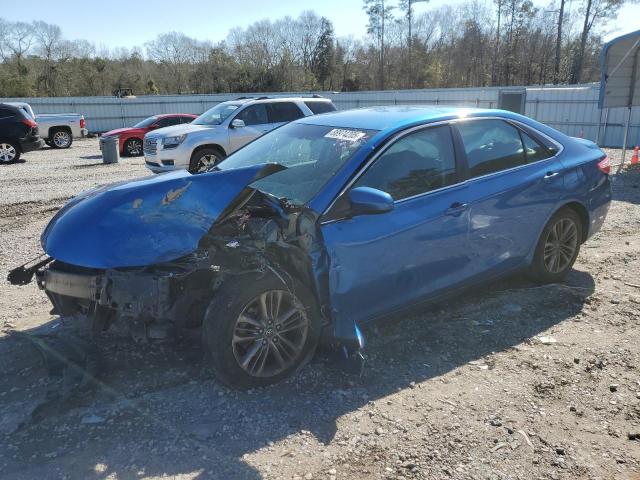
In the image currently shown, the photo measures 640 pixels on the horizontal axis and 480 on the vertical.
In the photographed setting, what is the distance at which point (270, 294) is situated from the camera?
3.29 meters

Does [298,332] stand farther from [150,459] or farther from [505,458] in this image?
[505,458]

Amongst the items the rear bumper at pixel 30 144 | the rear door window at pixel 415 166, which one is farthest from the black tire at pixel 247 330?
the rear bumper at pixel 30 144

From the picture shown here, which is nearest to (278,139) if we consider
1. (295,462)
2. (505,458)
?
(295,462)

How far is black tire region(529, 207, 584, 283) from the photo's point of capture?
15.4 feet

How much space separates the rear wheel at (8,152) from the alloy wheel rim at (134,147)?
137 inches

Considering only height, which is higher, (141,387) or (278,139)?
(278,139)

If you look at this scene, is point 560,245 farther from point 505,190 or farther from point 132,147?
point 132,147

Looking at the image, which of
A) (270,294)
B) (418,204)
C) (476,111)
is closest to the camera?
(270,294)

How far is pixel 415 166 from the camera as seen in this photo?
152 inches

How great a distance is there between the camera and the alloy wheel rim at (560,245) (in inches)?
188

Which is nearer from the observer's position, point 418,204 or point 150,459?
point 150,459

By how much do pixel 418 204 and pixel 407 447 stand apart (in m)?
1.66

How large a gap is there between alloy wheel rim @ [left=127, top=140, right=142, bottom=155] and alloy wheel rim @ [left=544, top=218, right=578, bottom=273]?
1621 centimetres

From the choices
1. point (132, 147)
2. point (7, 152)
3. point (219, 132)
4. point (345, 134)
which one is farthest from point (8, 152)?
point (345, 134)
